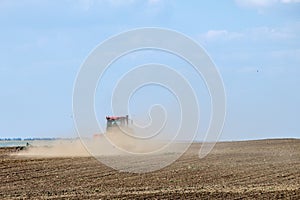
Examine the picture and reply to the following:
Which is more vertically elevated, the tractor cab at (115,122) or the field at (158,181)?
the tractor cab at (115,122)

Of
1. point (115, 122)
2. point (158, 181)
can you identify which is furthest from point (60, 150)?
point (158, 181)

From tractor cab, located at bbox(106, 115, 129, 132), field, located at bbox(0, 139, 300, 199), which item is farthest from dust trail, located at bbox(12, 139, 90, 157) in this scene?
field, located at bbox(0, 139, 300, 199)

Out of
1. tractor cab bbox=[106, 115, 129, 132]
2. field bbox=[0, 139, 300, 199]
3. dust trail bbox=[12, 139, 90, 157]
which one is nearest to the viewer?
field bbox=[0, 139, 300, 199]

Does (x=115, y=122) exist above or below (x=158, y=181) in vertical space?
above

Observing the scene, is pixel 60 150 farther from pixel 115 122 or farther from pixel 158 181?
pixel 158 181

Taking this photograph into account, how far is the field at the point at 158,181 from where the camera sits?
19.0 m

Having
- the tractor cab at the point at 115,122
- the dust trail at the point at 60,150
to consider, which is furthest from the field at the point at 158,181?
the tractor cab at the point at 115,122

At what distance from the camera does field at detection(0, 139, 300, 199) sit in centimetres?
1898

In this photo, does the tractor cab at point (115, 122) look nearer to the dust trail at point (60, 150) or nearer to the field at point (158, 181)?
the dust trail at point (60, 150)

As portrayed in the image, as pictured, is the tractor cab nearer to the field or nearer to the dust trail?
the dust trail

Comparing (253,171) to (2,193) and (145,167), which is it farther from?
(2,193)

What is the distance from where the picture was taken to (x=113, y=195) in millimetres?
18750

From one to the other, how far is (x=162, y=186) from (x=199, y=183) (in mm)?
1428

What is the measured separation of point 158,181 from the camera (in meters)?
22.5
